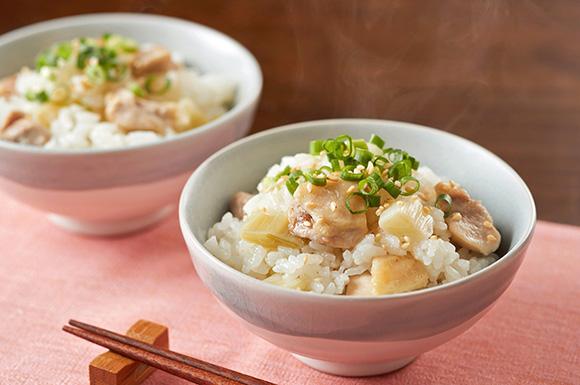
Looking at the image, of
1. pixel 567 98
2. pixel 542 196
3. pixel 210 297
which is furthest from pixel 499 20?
pixel 210 297

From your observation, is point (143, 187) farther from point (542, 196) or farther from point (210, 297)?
point (542, 196)

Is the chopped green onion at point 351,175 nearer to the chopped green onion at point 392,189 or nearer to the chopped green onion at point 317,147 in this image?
the chopped green onion at point 392,189

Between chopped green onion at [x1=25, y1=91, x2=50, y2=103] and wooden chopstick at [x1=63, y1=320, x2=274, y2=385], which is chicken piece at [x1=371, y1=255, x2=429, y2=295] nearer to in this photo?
wooden chopstick at [x1=63, y1=320, x2=274, y2=385]

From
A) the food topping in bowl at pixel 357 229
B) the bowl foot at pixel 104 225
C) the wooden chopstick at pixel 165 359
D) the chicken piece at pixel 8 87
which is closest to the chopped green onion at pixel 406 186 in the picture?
the food topping in bowl at pixel 357 229

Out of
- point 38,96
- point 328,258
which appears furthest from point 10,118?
point 328,258

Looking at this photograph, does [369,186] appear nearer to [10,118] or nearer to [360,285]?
[360,285]

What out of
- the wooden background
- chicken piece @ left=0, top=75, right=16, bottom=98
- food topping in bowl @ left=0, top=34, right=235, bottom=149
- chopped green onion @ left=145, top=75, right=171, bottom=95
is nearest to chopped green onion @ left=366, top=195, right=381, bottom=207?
food topping in bowl @ left=0, top=34, right=235, bottom=149

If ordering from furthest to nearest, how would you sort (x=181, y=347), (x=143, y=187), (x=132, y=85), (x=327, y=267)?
(x=132, y=85), (x=143, y=187), (x=181, y=347), (x=327, y=267)
